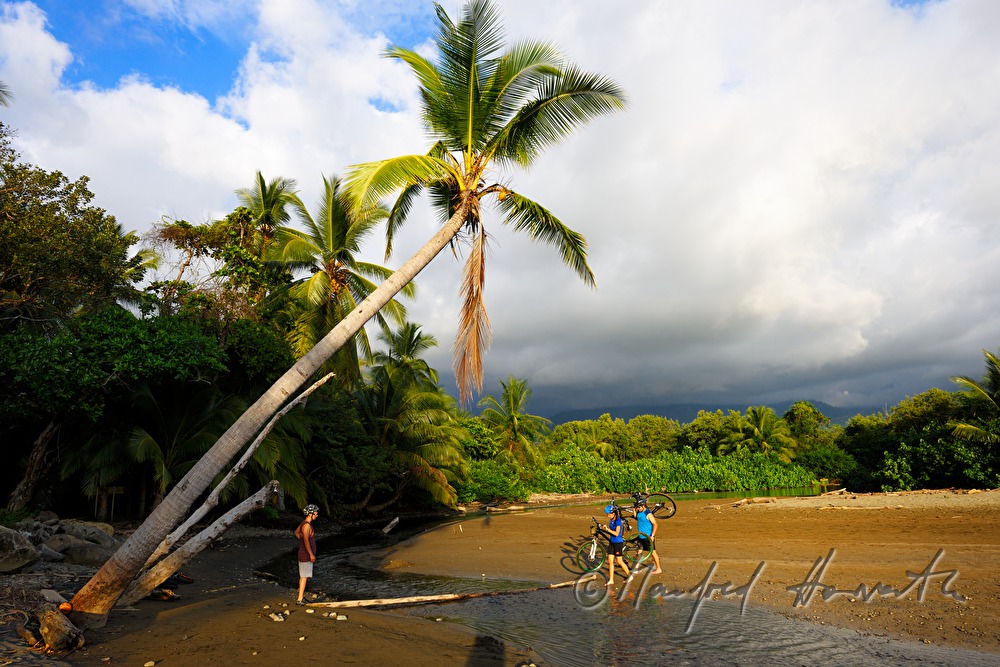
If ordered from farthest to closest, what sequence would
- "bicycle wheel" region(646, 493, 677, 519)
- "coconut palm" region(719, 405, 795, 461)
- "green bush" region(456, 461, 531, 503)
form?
"coconut palm" region(719, 405, 795, 461)
"green bush" region(456, 461, 531, 503)
"bicycle wheel" region(646, 493, 677, 519)

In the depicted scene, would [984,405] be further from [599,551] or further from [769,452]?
[599,551]

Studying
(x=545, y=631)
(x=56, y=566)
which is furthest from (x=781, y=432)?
(x=56, y=566)

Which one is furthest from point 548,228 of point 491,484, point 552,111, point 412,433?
point 491,484

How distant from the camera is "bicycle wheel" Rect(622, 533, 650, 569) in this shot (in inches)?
440

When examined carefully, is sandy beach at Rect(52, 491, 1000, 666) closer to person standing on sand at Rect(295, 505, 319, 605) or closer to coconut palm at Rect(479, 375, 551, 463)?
person standing on sand at Rect(295, 505, 319, 605)

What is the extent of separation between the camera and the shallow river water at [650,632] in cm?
649

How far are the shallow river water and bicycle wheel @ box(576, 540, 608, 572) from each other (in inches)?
18.8

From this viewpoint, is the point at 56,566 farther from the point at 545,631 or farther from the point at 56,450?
the point at 545,631

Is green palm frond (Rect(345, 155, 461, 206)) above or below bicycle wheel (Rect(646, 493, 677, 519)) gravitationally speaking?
above

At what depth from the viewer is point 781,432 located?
54219 mm

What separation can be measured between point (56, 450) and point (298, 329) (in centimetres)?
816

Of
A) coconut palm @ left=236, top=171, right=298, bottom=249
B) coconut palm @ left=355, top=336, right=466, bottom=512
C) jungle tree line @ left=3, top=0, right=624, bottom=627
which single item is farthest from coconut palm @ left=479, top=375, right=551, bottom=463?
jungle tree line @ left=3, top=0, right=624, bottom=627

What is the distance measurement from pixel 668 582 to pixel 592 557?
5.12 ft

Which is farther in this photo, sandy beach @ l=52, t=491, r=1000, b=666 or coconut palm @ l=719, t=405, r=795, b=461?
coconut palm @ l=719, t=405, r=795, b=461
